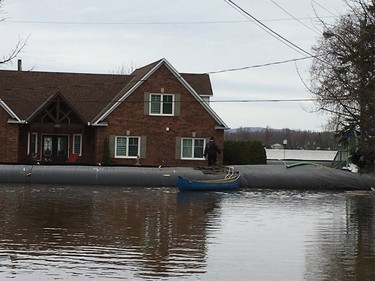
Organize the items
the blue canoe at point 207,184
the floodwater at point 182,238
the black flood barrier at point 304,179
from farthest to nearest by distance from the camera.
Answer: the black flood barrier at point 304,179
the blue canoe at point 207,184
the floodwater at point 182,238

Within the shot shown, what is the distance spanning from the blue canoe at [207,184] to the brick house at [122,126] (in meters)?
11.0

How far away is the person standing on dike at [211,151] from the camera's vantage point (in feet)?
131

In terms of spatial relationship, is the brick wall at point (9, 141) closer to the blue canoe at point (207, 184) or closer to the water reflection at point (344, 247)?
the blue canoe at point (207, 184)

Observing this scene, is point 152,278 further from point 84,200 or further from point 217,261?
point 84,200

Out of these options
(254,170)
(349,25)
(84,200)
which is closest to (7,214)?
(84,200)

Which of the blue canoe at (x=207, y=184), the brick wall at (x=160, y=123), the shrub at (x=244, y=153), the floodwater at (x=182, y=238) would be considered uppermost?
the brick wall at (x=160, y=123)

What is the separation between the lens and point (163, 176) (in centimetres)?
3356

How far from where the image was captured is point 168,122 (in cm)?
4262

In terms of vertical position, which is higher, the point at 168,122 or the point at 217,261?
the point at 168,122

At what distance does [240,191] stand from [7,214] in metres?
13.9

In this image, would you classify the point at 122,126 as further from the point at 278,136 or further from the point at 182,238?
the point at 278,136

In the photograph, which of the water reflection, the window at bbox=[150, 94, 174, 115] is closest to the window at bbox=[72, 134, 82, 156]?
the window at bbox=[150, 94, 174, 115]

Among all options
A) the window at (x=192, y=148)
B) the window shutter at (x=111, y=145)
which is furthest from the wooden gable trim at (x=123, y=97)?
the window at (x=192, y=148)

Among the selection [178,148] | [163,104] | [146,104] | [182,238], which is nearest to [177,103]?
[163,104]
